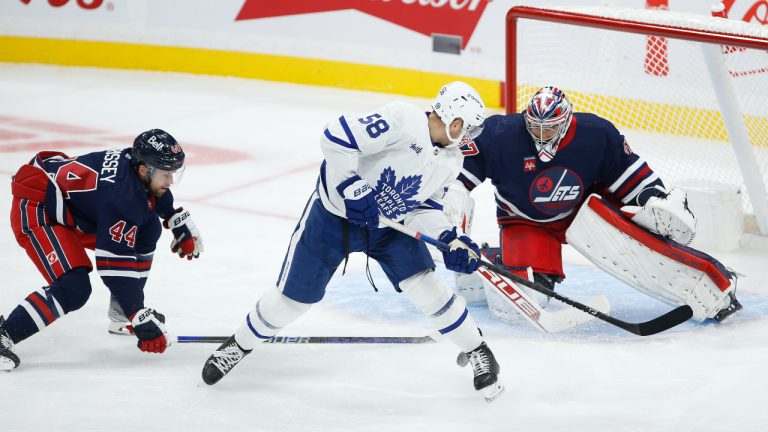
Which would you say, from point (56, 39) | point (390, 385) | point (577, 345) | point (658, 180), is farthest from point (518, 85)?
point (56, 39)

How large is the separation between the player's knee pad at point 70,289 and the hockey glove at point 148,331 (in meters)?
0.20

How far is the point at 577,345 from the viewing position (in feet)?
11.3

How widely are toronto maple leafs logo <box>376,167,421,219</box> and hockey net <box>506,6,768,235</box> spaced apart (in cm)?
176

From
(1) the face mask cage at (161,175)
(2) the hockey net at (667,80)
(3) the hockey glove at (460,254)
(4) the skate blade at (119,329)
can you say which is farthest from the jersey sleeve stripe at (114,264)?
(2) the hockey net at (667,80)

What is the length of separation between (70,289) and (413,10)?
426 centimetres

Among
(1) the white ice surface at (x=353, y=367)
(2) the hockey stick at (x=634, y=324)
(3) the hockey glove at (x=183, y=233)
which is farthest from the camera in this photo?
(3) the hockey glove at (x=183, y=233)

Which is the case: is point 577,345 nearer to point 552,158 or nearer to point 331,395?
point 552,158

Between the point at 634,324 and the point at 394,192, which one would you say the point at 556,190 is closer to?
the point at 634,324

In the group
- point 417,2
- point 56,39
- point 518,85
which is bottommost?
point 56,39

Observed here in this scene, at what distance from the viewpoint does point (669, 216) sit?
3584 mm

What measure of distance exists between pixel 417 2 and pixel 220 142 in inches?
64.6

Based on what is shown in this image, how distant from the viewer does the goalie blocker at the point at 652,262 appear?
358 centimetres

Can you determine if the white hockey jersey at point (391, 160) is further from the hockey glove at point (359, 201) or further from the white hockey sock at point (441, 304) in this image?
the white hockey sock at point (441, 304)

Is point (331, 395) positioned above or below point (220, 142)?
above
